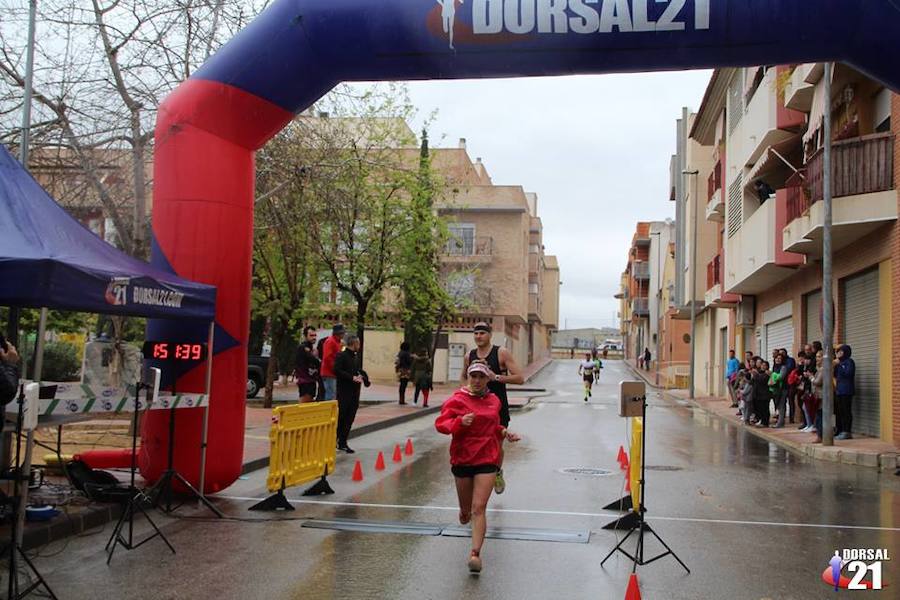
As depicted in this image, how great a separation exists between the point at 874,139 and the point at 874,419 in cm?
572

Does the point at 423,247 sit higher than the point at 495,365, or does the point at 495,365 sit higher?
the point at 423,247

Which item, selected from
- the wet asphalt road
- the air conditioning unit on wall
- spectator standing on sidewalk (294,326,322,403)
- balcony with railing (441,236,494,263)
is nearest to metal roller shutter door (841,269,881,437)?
the wet asphalt road

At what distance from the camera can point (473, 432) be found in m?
6.90

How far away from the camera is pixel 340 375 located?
45.7ft

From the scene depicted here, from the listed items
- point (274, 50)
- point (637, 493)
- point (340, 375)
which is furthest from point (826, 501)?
point (274, 50)

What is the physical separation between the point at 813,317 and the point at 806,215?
17.9ft

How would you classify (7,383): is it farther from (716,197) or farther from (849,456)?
(716,197)

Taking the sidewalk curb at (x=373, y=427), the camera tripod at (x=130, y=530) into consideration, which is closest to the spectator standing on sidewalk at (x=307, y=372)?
the sidewalk curb at (x=373, y=427)

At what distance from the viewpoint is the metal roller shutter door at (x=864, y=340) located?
1806 centimetres

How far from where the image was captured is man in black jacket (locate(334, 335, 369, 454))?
546 inches

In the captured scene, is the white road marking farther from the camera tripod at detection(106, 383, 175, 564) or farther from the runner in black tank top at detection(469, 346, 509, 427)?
the camera tripod at detection(106, 383, 175, 564)

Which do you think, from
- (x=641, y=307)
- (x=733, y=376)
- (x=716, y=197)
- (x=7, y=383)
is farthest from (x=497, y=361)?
(x=641, y=307)

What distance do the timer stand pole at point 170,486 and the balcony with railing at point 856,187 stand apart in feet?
42.8

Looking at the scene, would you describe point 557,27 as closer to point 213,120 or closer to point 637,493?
point 213,120
